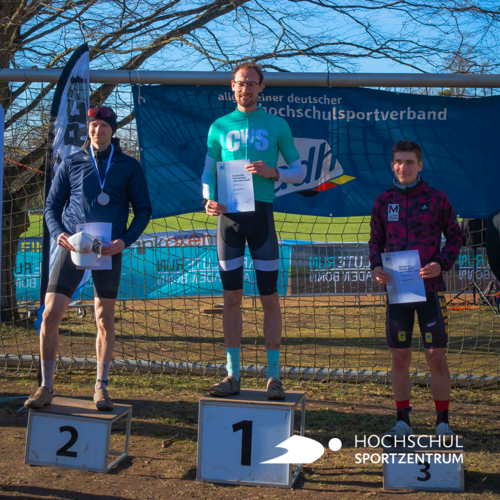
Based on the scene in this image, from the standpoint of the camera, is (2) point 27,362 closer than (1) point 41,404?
No

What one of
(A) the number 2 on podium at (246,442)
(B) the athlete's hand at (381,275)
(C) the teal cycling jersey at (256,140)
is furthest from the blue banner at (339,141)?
(A) the number 2 on podium at (246,442)

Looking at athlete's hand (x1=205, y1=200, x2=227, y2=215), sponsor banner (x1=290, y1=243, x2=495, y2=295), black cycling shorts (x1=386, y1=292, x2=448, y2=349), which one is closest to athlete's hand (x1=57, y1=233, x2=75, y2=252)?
athlete's hand (x1=205, y1=200, x2=227, y2=215)

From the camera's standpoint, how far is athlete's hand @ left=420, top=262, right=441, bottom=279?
2.98m

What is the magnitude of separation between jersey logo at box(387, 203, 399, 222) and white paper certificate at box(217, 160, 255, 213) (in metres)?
0.86

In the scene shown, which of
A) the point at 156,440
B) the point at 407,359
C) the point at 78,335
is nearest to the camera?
the point at 407,359

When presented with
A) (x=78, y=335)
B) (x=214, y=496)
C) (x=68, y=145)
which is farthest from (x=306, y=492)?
(x=78, y=335)

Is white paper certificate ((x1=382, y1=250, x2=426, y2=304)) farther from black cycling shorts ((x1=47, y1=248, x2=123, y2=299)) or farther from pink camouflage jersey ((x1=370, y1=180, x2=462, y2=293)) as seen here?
black cycling shorts ((x1=47, y1=248, x2=123, y2=299))

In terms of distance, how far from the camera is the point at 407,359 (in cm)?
311

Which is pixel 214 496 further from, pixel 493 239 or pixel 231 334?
pixel 493 239

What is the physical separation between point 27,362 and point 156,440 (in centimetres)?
229

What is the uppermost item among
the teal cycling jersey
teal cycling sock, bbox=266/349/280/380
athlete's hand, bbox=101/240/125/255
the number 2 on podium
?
the teal cycling jersey

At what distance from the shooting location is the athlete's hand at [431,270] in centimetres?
298

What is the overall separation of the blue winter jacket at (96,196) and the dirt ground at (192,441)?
1465mm

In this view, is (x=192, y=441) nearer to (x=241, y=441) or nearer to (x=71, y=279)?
(x=241, y=441)
